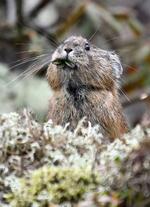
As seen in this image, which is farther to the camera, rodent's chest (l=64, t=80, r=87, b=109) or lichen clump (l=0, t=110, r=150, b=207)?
rodent's chest (l=64, t=80, r=87, b=109)

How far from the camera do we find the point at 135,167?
3.72 meters

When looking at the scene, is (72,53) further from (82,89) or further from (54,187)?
(54,187)

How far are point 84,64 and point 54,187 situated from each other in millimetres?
2540

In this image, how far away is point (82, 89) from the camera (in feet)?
20.5

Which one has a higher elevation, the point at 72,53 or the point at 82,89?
the point at 72,53

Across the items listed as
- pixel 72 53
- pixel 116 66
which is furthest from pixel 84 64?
pixel 116 66

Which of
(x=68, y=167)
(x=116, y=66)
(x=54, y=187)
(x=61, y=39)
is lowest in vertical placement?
(x=54, y=187)

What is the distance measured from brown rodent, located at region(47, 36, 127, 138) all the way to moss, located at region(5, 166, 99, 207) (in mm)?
1912

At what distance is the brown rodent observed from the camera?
5.99 metres

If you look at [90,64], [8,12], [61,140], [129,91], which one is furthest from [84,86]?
[8,12]

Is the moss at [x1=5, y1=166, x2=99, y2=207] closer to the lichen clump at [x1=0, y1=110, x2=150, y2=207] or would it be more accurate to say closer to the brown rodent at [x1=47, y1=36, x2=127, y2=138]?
the lichen clump at [x1=0, y1=110, x2=150, y2=207]

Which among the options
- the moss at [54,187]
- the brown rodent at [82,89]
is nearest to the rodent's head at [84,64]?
the brown rodent at [82,89]

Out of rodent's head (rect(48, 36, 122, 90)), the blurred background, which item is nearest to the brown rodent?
rodent's head (rect(48, 36, 122, 90))

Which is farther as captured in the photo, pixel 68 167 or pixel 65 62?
pixel 65 62
